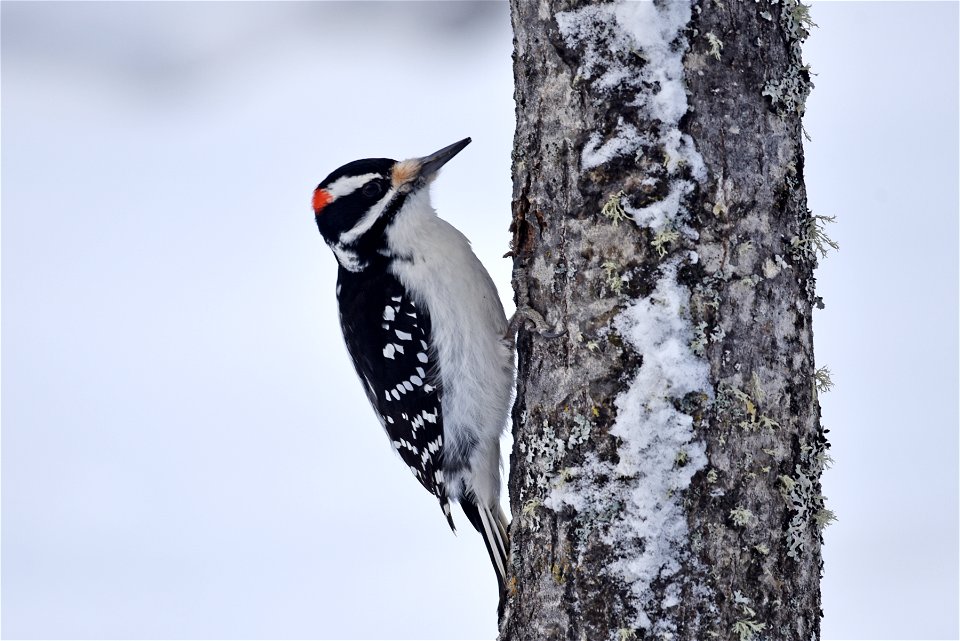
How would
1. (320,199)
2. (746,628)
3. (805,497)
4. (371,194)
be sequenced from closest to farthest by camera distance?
(746,628)
(805,497)
(371,194)
(320,199)

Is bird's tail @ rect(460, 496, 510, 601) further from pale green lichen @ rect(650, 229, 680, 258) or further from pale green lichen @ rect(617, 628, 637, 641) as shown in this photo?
pale green lichen @ rect(650, 229, 680, 258)

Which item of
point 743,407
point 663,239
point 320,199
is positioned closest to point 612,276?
point 663,239

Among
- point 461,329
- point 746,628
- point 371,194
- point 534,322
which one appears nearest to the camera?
point 746,628

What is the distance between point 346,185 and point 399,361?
648mm

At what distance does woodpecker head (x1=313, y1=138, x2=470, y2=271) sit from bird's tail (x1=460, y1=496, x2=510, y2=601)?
0.94 metres

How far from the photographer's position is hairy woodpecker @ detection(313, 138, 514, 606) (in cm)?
327

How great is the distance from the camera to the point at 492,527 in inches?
131

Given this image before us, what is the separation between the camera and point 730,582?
7.41 feet

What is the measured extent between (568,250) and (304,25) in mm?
6604

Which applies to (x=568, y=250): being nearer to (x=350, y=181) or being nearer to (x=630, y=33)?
(x=630, y=33)

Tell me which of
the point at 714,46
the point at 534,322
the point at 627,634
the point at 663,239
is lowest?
the point at 627,634

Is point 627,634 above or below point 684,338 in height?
below

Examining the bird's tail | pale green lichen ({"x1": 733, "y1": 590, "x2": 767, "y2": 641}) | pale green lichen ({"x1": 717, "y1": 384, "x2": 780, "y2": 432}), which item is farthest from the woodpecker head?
pale green lichen ({"x1": 733, "y1": 590, "x2": 767, "y2": 641})

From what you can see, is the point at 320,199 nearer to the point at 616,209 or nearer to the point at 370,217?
the point at 370,217
